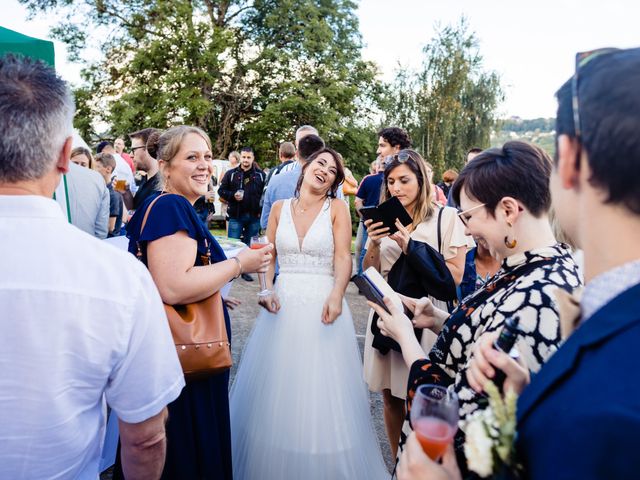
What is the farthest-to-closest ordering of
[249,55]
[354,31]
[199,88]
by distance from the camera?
1. [354,31]
2. [249,55]
3. [199,88]

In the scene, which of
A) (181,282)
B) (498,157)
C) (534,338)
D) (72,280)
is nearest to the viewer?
(72,280)

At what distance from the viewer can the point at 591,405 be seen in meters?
0.61

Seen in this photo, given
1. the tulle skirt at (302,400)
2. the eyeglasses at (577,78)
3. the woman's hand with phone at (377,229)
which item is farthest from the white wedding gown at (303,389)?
the eyeglasses at (577,78)

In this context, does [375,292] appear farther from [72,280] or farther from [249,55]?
[249,55]

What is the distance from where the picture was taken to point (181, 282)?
1.92m

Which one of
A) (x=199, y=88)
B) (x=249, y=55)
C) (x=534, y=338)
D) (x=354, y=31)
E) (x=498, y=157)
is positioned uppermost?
(x=354, y=31)

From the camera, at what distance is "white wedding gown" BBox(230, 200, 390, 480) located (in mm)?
2754

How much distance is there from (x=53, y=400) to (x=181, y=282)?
0.80 meters

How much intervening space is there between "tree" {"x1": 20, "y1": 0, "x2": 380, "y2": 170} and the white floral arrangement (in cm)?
2002

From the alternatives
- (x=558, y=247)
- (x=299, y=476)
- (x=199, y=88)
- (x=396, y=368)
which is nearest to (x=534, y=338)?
(x=558, y=247)

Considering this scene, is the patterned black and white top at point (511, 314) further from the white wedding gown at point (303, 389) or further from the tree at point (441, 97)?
the tree at point (441, 97)

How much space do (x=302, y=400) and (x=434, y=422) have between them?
193cm

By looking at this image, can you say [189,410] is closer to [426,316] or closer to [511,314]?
[426,316]

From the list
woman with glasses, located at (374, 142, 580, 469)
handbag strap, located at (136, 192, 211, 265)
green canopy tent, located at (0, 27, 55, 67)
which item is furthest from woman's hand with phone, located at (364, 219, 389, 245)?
green canopy tent, located at (0, 27, 55, 67)
